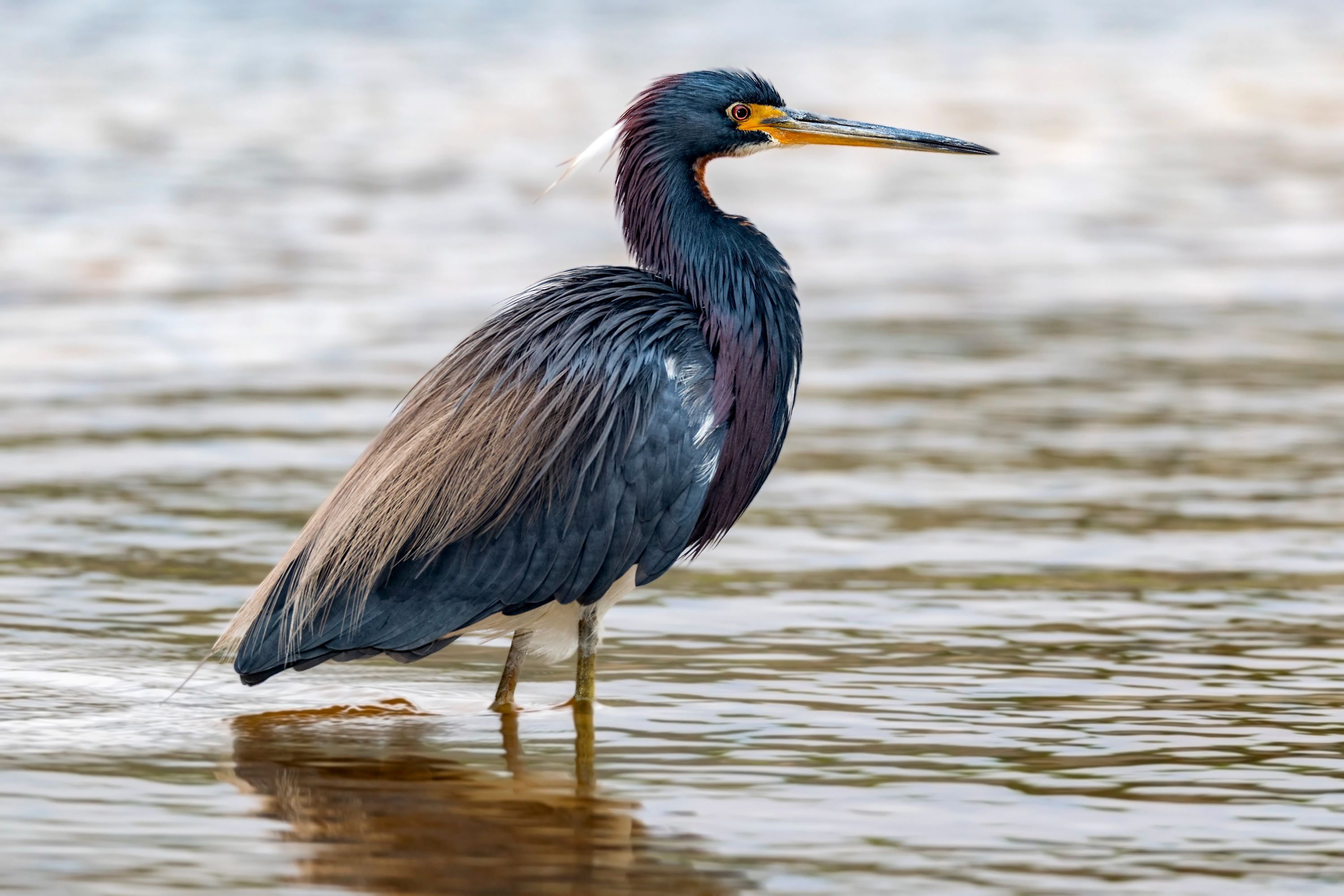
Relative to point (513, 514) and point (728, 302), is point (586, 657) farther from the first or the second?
point (728, 302)

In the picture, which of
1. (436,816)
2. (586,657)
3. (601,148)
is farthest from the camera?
(601,148)

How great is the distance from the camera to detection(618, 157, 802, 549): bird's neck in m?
5.68

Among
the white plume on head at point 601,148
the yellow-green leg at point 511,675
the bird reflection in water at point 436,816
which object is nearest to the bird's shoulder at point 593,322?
the white plume on head at point 601,148

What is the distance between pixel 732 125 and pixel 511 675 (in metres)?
1.71

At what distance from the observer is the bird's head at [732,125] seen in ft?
19.3

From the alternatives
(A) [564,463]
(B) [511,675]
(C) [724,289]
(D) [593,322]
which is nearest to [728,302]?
(C) [724,289]

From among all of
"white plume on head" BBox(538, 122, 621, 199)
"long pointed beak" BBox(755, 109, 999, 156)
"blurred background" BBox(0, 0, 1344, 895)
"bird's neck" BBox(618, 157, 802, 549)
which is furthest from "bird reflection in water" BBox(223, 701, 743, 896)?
"long pointed beak" BBox(755, 109, 999, 156)

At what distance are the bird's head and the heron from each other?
13 mm

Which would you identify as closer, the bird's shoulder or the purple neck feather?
the bird's shoulder

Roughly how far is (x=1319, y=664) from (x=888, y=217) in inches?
380

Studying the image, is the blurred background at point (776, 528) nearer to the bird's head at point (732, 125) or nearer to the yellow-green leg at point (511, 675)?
the yellow-green leg at point (511, 675)

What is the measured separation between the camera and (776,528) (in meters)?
7.68

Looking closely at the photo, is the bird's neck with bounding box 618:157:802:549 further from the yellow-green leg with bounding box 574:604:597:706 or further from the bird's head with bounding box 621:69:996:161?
the yellow-green leg with bounding box 574:604:597:706

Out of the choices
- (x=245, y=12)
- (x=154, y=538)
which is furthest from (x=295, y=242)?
(x=245, y=12)
